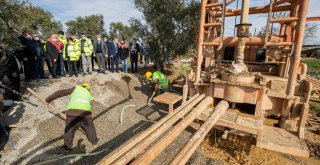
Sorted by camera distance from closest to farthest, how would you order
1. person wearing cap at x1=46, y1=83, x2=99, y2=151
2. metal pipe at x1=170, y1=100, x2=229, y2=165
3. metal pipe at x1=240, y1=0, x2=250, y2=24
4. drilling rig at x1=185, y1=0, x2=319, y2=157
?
metal pipe at x1=170, y1=100, x2=229, y2=165 → drilling rig at x1=185, y1=0, x2=319, y2=157 → person wearing cap at x1=46, y1=83, x2=99, y2=151 → metal pipe at x1=240, y1=0, x2=250, y2=24

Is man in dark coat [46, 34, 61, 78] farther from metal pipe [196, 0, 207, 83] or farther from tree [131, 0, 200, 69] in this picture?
metal pipe [196, 0, 207, 83]

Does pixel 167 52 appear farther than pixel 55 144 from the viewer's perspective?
Yes

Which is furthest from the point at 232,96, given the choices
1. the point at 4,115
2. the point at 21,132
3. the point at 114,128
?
the point at 4,115

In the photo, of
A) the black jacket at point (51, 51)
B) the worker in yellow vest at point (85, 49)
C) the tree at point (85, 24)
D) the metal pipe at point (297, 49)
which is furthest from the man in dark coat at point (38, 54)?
the tree at point (85, 24)

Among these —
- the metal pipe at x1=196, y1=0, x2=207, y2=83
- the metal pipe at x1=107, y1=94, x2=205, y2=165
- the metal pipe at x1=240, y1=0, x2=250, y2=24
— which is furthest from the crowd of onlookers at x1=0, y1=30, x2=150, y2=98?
the metal pipe at x1=240, y1=0, x2=250, y2=24

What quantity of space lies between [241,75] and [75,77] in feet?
22.9

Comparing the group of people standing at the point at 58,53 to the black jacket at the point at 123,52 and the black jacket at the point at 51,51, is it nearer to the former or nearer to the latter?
the black jacket at the point at 51,51

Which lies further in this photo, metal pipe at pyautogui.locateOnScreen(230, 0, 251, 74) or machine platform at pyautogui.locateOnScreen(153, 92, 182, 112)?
machine platform at pyautogui.locateOnScreen(153, 92, 182, 112)

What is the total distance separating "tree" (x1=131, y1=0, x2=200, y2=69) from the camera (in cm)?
1019

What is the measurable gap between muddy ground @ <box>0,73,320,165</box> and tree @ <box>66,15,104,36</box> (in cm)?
3733

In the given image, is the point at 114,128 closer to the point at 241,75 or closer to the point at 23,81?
the point at 241,75

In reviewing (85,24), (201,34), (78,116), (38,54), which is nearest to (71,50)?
(38,54)

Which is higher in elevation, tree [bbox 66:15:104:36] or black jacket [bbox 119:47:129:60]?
tree [bbox 66:15:104:36]

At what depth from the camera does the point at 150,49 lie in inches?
439
